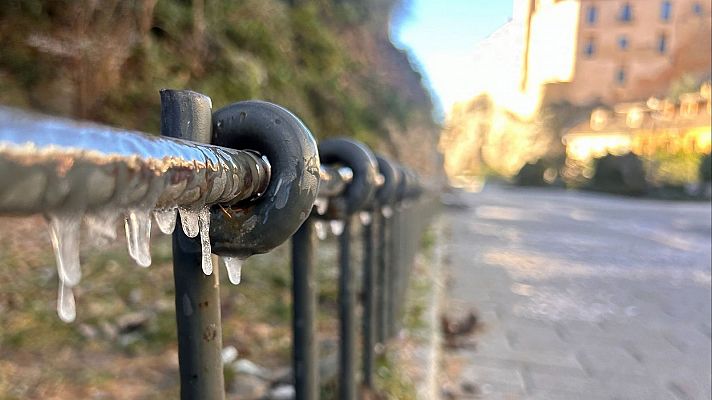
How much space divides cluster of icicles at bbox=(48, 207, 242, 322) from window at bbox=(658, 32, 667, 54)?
352cm

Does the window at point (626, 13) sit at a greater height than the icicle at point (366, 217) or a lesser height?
greater

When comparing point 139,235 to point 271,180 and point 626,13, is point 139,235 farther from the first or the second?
point 626,13

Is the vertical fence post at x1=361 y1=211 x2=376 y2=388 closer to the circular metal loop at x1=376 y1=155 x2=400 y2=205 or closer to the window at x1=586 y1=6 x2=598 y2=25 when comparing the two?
the circular metal loop at x1=376 y1=155 x2=400 y2=205

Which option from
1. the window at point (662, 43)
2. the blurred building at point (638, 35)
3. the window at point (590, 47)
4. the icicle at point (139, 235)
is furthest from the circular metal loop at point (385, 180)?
the window at point (590, 47)

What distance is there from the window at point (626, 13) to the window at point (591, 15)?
96 cm

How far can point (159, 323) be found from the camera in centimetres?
278

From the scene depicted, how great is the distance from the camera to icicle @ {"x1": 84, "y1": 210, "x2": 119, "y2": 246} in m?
0.43

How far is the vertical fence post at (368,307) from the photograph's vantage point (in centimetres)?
221

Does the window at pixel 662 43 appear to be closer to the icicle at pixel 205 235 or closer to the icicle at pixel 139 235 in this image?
the icicle at pixel 205 235

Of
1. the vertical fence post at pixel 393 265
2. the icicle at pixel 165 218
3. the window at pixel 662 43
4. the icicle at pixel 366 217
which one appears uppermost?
the window at pixel 662 43

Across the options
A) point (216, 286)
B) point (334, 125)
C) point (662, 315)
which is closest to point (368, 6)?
point (334, 125)

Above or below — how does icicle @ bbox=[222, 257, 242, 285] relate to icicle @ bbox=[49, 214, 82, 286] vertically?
below

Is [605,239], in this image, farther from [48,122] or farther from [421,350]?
[48,122]

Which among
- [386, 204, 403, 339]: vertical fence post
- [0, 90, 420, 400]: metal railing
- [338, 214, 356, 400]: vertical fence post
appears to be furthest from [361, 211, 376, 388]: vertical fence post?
[0, 90, 420, 400]: metal railing
